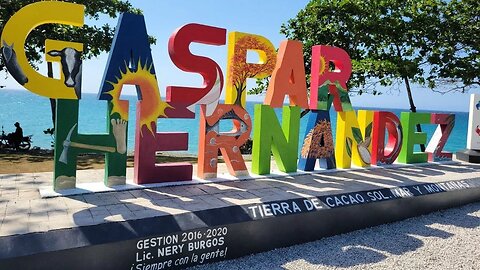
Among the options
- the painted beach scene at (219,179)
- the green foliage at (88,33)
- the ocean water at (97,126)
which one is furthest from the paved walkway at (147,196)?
the ocean water at (97,126)

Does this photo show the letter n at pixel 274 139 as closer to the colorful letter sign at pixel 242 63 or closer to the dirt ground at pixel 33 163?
the colorful letter sign at pixel 242 63

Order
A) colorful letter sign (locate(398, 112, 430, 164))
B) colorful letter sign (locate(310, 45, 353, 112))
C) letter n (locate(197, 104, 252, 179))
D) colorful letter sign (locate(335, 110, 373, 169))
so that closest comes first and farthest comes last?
letter n (locate(197, 104, 252, 179)), colorful letter sign (locate(310, 45, 353, 112)), colorful letter sign (locate(335, 110, 373, 169)), colorful letter sign (locate(398, 112, 430, 164))

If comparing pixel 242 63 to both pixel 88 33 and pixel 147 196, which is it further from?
pixel 88 33

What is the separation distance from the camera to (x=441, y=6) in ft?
49.9

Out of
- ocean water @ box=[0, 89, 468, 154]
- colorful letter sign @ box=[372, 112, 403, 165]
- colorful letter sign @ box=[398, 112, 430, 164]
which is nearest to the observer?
colorful letter sign @ box=[372, 112, 403, 165]

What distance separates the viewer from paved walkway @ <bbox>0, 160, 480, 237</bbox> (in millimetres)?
5051

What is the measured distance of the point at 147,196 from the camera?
6.38 m

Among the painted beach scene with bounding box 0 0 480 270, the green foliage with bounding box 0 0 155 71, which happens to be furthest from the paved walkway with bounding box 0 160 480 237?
the green foliage with bounding box 0 0 155 71

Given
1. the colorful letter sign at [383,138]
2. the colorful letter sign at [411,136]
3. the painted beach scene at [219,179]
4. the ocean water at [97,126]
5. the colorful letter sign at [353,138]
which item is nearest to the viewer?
the painted beach scene at [219,179]

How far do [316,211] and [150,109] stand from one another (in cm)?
325

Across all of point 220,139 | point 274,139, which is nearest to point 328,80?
point 274,139

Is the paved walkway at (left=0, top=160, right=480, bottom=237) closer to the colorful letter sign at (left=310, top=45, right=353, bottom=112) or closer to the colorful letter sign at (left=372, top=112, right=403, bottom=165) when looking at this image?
the colorful letter sign at (left=372, top=112, right=403, bottom=165)

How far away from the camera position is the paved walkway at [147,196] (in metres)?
5.05

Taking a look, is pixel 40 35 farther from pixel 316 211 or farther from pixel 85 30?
pixel 316 211
